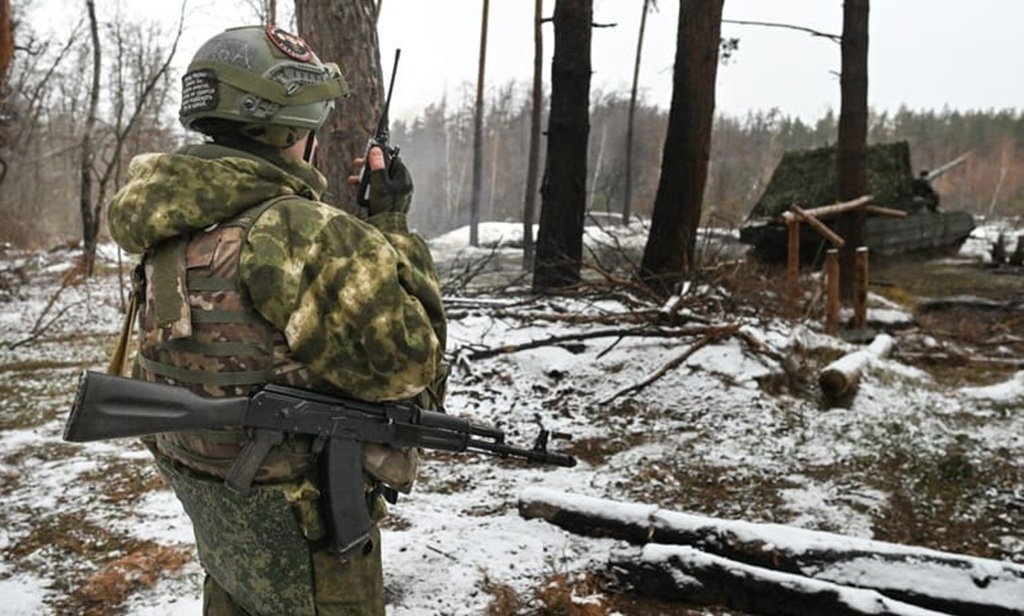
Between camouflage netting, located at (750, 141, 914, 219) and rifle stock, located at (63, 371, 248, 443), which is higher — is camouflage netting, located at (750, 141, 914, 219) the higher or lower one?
the higher one

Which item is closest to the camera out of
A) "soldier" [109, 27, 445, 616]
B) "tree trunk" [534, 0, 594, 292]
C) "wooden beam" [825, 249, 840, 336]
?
"soldier" [109, 27, 445, 616]

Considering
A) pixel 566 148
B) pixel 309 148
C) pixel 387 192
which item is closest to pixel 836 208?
pixel 566 148

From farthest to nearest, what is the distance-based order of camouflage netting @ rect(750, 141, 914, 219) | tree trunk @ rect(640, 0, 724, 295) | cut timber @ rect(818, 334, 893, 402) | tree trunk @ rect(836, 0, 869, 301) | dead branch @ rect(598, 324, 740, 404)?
camouflage netting @ rect(750, 141, 914, 219)
tree trunk @ rect(836, 0, 869, 301)
tree trunk @ rect(640, 0, 724, 295)
dead branch @ rect(598, 324, 740, 404)
cut timber @ rect(818, 334, 893, 402)

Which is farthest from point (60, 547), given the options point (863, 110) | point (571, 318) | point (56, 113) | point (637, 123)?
point (637, 123)

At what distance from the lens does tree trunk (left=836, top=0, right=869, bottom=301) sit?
9.61m

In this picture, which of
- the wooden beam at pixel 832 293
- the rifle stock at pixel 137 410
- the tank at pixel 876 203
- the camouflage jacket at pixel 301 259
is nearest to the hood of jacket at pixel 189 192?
the camouflage jacket at pixel 301 259

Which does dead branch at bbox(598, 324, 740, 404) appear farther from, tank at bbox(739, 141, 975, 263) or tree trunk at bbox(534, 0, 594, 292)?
tank at bbox(739, 141, 975, 263)

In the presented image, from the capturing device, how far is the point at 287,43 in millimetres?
1961

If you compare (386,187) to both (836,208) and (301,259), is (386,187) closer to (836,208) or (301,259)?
(301,259)

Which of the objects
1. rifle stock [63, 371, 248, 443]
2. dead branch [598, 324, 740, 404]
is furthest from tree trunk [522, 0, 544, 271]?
rifle stock [63, 371, 248, 443]

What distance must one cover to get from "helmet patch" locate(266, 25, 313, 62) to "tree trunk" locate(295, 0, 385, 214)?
202 centimetres

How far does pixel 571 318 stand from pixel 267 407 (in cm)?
511

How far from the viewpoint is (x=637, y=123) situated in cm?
6912

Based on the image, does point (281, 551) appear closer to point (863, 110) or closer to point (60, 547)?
point (60, 547)
